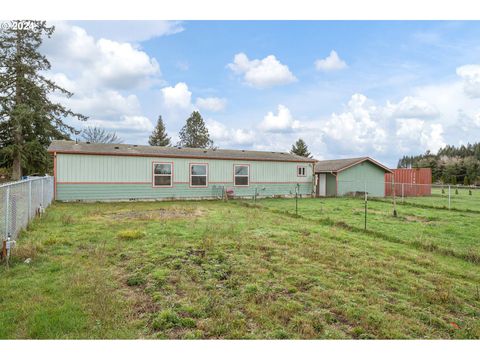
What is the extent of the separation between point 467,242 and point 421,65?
6.71 metres

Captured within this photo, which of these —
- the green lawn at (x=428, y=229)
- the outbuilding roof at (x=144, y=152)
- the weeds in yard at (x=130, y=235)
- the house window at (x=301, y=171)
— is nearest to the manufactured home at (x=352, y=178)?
the house window at (x=301, y=171)

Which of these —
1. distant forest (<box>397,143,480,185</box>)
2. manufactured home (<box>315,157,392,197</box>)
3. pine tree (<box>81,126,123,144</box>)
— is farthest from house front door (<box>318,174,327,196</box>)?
pine tree (<box>81,126,123,144</box>)

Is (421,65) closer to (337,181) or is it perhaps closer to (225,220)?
(225,220)

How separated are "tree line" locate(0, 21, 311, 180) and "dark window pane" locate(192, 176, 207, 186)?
43.9 feet

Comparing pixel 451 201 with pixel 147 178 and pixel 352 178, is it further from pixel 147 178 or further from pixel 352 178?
pixel 147 178

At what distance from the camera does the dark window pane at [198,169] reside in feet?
57.2

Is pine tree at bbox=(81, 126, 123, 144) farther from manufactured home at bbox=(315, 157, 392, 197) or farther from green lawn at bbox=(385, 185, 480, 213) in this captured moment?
green lawn at bbox=(385, 185, 480, 213)

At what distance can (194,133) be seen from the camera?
46250 millimetres

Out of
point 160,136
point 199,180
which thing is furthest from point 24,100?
point 160,136

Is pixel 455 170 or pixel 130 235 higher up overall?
pixel 455 170

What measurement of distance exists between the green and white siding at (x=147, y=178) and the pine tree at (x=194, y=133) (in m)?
27.9

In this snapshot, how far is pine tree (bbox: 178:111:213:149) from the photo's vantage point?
1818 inches

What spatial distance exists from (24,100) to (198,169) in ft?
51.7
